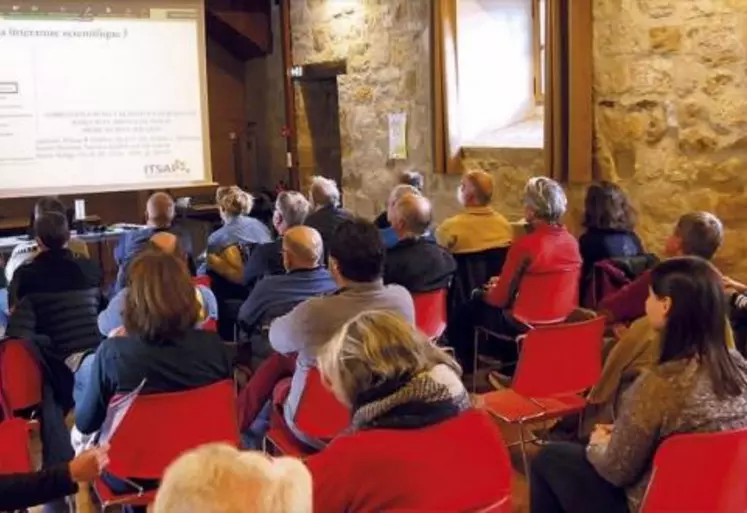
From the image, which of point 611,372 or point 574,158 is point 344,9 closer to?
point 574,158

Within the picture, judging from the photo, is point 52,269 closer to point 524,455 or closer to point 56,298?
point 56,298

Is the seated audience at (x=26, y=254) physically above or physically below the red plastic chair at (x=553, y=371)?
above

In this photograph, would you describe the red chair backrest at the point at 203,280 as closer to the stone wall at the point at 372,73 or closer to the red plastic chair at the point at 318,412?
the red plastic chair at the point at 318,412

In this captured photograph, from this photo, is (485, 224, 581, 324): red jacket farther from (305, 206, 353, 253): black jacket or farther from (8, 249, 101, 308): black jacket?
(8, 249, 101, 308): black jacket

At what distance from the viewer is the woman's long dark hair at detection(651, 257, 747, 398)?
7.57ft

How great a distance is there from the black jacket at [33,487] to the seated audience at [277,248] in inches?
98.6

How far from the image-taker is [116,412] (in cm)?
269

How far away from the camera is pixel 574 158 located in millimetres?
5664

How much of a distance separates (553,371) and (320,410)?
90 centimetres

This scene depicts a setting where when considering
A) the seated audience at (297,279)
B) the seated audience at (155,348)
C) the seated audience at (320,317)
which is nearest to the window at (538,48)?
the seated audience at (297,279)

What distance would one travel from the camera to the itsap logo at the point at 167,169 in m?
7.93

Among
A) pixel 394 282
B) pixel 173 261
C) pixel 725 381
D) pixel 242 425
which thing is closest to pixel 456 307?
pixel 394 282

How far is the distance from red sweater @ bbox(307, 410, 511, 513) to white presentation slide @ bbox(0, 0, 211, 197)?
6.25m

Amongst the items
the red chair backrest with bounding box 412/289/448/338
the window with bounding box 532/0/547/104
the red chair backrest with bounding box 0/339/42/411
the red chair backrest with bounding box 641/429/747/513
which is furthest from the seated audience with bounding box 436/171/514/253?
the red chair backrest with bounding box 641/429/747/513
